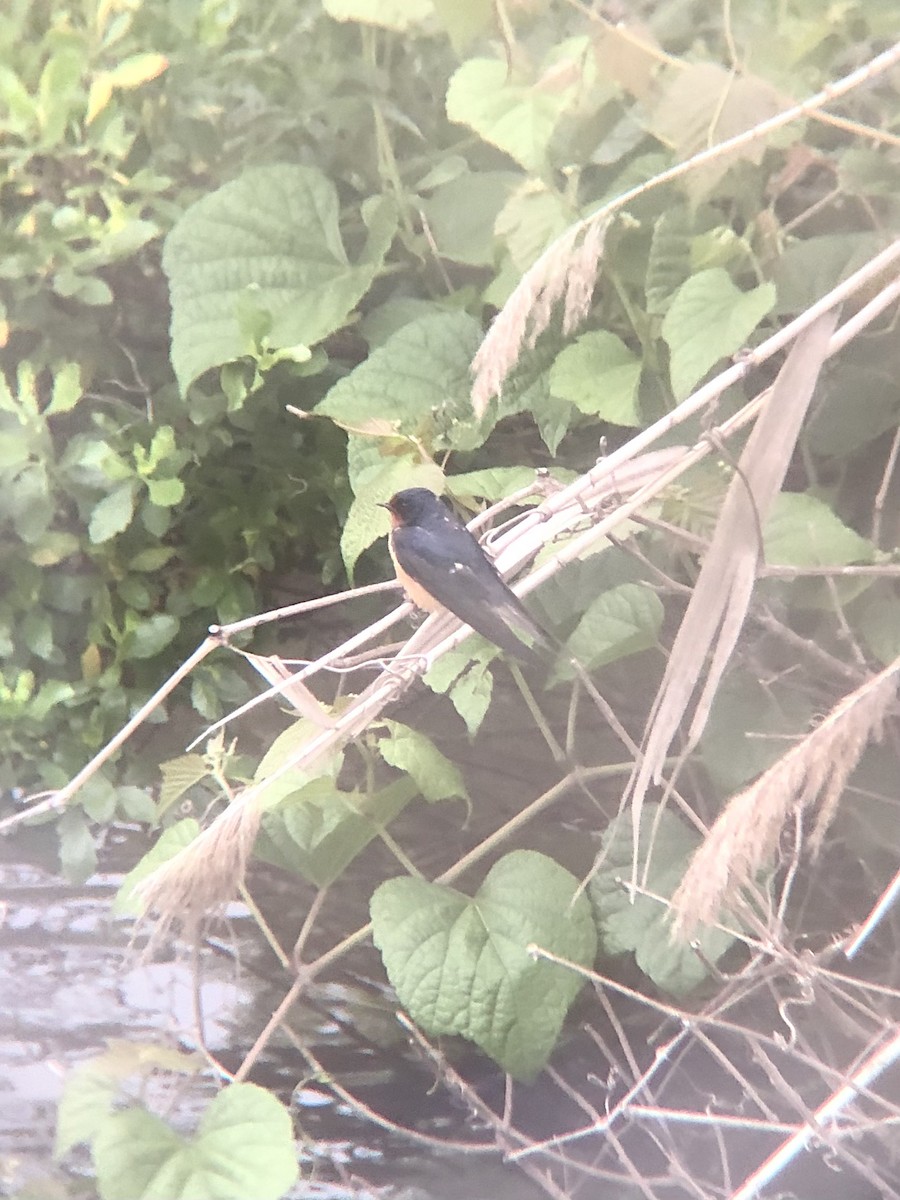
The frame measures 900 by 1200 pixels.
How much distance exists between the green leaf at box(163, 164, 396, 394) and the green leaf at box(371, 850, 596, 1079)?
0.45 metres

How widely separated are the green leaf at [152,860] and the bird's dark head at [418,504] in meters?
0.28

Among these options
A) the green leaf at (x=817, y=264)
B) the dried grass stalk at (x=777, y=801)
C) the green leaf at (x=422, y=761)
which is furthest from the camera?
the green leaf at (x=422, y=761)

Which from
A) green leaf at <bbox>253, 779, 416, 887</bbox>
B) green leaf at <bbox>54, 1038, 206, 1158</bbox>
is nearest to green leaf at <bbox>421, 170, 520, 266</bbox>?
green leaf at <bbox>253, 779, 416, 887</bbox>

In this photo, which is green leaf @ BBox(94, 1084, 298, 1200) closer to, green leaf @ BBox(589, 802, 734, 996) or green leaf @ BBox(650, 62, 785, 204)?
green leaf @ BBox(589, 802, 734, 996)

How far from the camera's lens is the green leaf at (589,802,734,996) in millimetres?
722

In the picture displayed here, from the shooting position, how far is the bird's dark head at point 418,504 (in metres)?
0.75

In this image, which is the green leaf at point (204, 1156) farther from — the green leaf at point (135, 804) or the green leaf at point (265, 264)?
the green leaf at point (265, 264)

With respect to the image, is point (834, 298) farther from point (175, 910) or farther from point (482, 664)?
point (175, 910)

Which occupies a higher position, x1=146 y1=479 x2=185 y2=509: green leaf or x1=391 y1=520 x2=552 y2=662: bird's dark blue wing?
x1=146 y1=479 x2=185 y2=509: green leaf

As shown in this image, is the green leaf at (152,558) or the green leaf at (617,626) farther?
the green leaf at (152,558)

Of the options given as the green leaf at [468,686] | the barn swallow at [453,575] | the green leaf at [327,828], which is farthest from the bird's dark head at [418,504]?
the green leaf at [327,828]

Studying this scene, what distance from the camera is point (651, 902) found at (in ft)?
2.46

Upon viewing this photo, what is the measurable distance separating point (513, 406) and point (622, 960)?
0.43 metres

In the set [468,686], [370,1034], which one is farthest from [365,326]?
[370,1034]
